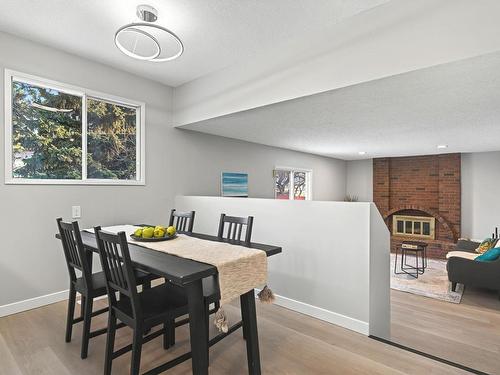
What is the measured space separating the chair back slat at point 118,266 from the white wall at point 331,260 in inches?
70.1

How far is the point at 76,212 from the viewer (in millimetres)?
3188

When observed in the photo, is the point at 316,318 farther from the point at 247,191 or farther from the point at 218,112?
the point at 247,191

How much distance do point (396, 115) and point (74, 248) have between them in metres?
3.53

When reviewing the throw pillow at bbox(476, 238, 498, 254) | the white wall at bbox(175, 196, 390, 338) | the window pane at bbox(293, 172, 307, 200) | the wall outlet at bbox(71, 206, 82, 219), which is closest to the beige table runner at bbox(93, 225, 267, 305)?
the white wall at bbox(175, 196, 390, 338)

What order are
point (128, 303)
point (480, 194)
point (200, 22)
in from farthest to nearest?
1. point (480, 194)
2. point (200, 22)
3. point (128, 303)

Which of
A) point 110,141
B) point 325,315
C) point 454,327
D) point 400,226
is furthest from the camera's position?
point 400,226

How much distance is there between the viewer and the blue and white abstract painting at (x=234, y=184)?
16.2 feet

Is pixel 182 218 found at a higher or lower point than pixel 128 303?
higher

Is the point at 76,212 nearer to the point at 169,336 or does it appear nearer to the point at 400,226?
the point at 169,336

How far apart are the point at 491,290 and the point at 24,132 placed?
6.56 m

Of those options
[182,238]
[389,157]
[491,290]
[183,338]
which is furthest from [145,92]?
[389,157]

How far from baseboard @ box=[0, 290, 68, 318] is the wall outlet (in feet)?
2.68

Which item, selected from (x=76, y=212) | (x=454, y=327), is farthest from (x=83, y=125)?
(x=454, y=327)

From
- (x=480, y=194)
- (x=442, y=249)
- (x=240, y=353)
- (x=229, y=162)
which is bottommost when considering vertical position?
(x=442, y=249)
